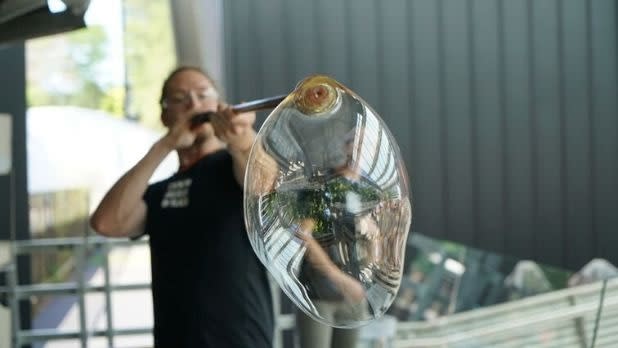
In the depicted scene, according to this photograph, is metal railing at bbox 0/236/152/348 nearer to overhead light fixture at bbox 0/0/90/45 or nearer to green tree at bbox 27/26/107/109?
green tree at bbox 27/26/107/109

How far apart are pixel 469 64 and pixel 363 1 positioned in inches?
24.0

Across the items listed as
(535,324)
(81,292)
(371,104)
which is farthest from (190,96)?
(371,104)

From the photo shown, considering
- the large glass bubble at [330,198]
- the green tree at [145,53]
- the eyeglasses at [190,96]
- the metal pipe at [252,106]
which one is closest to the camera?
the large glass bubble at [330,198]

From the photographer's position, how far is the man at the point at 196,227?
1.28 meters

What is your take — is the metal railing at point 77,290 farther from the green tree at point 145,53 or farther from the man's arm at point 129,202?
the man's arm at point 129,202

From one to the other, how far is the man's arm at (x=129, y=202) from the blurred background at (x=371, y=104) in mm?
1800

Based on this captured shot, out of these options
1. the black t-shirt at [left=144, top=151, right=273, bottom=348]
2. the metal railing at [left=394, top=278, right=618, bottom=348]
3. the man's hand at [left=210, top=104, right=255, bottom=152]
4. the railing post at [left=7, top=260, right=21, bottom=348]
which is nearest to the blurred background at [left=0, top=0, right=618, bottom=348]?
the railing post at [left=7, top=260, right=21, bottom=348]

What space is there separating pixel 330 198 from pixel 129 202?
34.6 inches

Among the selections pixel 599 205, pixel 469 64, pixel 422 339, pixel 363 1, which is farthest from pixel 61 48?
pixel 599 205

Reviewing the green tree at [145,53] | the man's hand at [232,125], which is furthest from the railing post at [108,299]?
the man's hand at [232,125]

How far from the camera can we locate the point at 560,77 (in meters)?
3.77

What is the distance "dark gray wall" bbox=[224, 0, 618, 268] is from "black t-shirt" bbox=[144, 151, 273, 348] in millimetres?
2414

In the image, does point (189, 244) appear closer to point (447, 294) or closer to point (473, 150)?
point (447, 294)

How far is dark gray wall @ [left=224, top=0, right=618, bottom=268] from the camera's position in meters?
3.71
